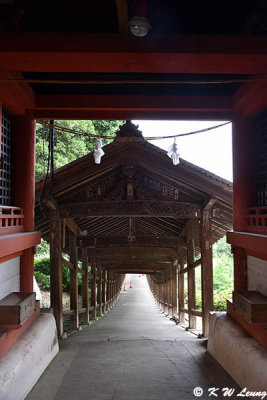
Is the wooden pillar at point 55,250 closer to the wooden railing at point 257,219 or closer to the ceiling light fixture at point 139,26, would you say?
the wooden railing at point 257,219

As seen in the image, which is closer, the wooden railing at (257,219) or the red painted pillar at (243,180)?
the wooden railing at (257,219)

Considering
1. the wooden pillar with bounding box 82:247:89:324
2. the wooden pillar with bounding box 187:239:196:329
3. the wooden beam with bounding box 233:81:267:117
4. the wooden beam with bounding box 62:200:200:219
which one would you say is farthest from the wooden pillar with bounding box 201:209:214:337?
the wooden pillar with bounding box 82:247:89:324

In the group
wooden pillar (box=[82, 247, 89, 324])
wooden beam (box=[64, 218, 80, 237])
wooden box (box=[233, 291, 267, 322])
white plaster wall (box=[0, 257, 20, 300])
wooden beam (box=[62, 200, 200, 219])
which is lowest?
wooden pillar (box=[82, 247, 89, 324])

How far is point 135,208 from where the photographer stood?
26.7ft

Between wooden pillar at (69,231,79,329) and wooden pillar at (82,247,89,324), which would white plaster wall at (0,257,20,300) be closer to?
wooden pillar at (69,231,79,329)

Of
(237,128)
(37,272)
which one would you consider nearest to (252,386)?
(237,128)

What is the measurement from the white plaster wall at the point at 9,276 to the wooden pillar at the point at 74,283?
436 cm

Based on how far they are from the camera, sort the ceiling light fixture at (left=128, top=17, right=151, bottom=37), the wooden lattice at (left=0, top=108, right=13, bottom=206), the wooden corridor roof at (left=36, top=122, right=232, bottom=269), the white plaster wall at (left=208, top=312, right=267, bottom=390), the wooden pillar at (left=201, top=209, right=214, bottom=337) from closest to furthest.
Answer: the ceiling light fixture at (left=128, top=17, right=151, bottom=37)
the white plaster wall at (left=208, top=312, right=267, bottom=390)
the wooden lattice at (left=0, top=108, right=13, bottom=206)
the wooden corridor roof at (left=36, top=122, right=232, bottom=269)
the wooden pillar at (left=201, top=209, right=214, bottom=337)

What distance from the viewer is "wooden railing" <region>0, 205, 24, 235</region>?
16.5ft

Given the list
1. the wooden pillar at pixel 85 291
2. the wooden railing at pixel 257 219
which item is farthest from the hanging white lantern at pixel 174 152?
the wooden pillar at pixel 85 291

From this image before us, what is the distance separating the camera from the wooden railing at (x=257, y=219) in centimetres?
504

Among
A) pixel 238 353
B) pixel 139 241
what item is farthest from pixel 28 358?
pixel 139 241

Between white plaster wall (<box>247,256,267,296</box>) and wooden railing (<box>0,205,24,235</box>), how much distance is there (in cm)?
359

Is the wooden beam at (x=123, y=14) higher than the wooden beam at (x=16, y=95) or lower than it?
higher
